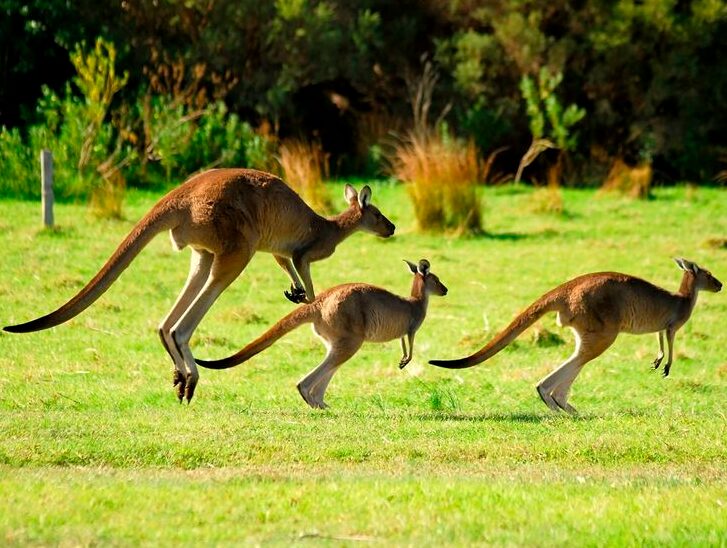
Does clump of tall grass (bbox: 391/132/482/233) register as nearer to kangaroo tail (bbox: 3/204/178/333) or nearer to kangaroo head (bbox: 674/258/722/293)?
kangaroo head (bbox: 674/258/722/293)

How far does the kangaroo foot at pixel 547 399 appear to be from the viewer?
9180 mm

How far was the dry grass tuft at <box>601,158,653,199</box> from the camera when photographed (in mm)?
22031

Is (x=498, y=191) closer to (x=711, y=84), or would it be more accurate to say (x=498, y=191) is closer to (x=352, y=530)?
(x=711, y=84)

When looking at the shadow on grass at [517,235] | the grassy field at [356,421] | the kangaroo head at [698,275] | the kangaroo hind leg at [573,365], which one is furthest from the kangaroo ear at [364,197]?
the shadow on grass at [517,235]

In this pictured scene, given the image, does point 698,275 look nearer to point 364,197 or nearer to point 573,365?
point 573,365

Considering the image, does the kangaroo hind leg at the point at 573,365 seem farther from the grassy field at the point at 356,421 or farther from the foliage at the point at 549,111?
the foliage at the point at 549,111

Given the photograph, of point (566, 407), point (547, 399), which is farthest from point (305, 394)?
point (566, 407)

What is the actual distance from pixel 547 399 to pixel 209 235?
2.34m

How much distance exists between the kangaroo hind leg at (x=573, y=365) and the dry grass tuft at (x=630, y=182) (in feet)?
43.0

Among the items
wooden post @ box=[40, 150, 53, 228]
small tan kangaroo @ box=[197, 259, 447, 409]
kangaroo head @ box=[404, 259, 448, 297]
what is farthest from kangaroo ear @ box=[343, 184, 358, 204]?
wooden post @ box=[40, 150, 53, 228]

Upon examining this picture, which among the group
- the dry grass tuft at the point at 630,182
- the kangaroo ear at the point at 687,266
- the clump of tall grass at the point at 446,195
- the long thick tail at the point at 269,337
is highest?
the kangaroo ear at the point at 687,266

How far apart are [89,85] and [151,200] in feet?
6.60

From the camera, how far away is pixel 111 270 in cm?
852

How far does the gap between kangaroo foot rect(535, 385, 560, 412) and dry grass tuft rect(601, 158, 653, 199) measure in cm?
1323
